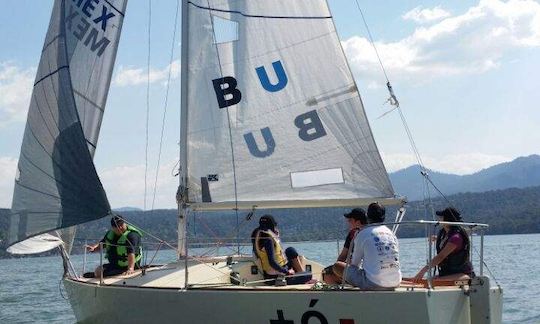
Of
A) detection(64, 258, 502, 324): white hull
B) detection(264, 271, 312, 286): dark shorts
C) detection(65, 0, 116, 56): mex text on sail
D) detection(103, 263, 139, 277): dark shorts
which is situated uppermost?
detection(65, 0, 116, 56): mex text on sail

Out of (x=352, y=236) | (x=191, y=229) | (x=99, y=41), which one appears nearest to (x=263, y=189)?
(x=191, y=229)

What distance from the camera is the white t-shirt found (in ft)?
28.6

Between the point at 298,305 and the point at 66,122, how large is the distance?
4.56 metres

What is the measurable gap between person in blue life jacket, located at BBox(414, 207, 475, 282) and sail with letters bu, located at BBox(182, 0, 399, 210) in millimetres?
2177

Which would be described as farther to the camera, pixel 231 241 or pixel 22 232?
pixel 231 241

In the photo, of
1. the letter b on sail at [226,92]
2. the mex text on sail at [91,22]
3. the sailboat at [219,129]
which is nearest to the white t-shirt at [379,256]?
the sailboat at [219,129]

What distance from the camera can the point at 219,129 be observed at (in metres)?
12.3

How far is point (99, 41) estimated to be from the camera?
13.0 m

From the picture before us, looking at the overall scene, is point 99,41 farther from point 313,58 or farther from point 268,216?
point 268,216

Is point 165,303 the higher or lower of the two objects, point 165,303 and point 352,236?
the lower

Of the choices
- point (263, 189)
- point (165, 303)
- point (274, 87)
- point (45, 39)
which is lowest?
point (165, 303)

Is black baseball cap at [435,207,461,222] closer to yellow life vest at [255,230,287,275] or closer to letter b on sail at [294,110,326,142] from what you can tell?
yellow life vest at [255,230,287,275]

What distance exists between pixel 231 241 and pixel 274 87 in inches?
98.0

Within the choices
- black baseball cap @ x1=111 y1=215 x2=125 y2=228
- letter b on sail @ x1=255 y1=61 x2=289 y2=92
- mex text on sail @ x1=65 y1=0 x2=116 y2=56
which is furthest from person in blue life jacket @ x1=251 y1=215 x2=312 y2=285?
mex text on sail @ x1=65 y1=0 x2=116 y2=56
